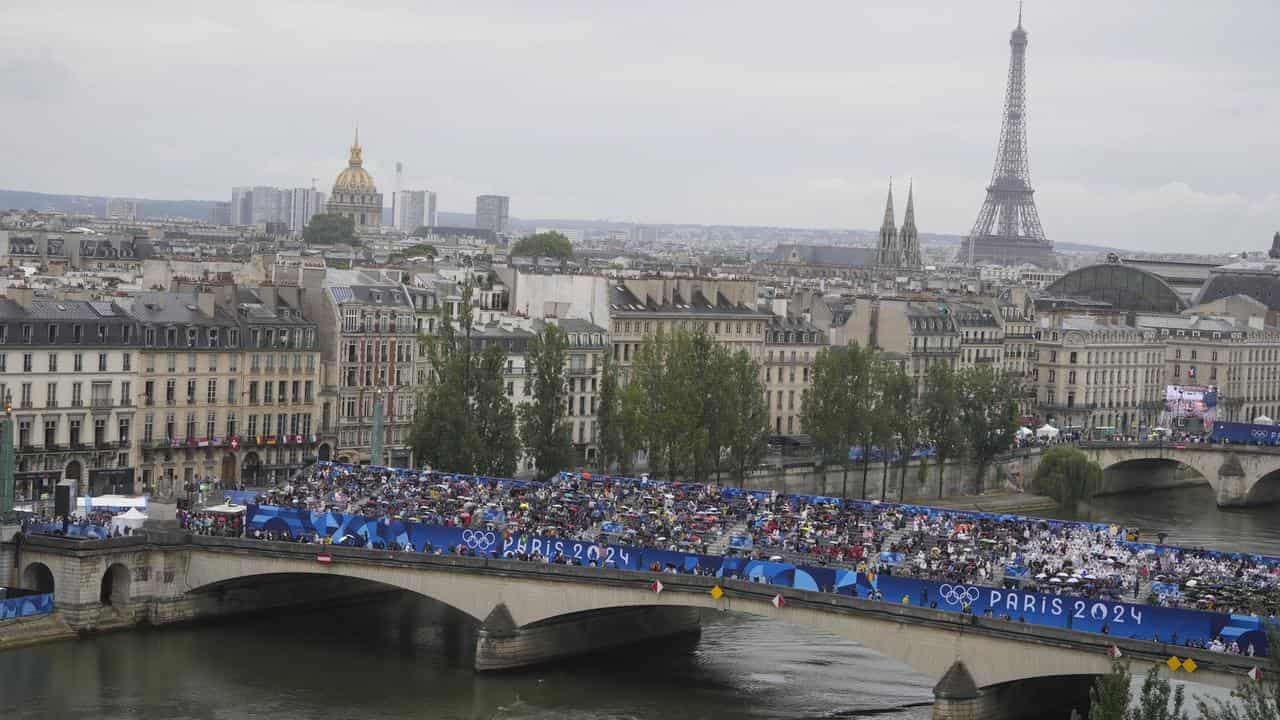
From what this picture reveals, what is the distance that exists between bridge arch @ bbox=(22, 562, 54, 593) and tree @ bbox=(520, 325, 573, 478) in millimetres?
22731

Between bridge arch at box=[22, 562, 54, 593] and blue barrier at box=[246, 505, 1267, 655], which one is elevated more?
blue barrier at box=[246, 505, 1267, 655]

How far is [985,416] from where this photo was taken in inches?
4107

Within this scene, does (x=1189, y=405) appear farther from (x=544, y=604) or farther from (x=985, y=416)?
(x=544, y=604)

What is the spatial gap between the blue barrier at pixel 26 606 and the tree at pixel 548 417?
24.2 meters

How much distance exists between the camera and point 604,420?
287 ft

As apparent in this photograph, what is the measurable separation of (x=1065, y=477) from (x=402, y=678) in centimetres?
5200

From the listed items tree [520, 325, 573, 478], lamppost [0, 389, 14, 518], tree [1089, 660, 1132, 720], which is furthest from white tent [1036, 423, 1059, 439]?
tree [1089, 660, 1132, 720]

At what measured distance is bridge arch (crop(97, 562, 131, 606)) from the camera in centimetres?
6319

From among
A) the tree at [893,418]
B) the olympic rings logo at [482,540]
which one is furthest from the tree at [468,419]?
the tree at [893,418]

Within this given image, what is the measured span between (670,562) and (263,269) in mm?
51001

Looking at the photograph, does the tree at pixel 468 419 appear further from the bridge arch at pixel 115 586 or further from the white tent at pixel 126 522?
the bridge arch at pixel 115 586

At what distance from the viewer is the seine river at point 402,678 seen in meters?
55.0

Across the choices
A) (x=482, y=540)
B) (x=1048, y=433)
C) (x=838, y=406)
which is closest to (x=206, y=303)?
(x=838, y=406)

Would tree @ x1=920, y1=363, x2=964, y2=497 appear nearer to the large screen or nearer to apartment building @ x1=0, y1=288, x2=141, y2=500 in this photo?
the large screen
